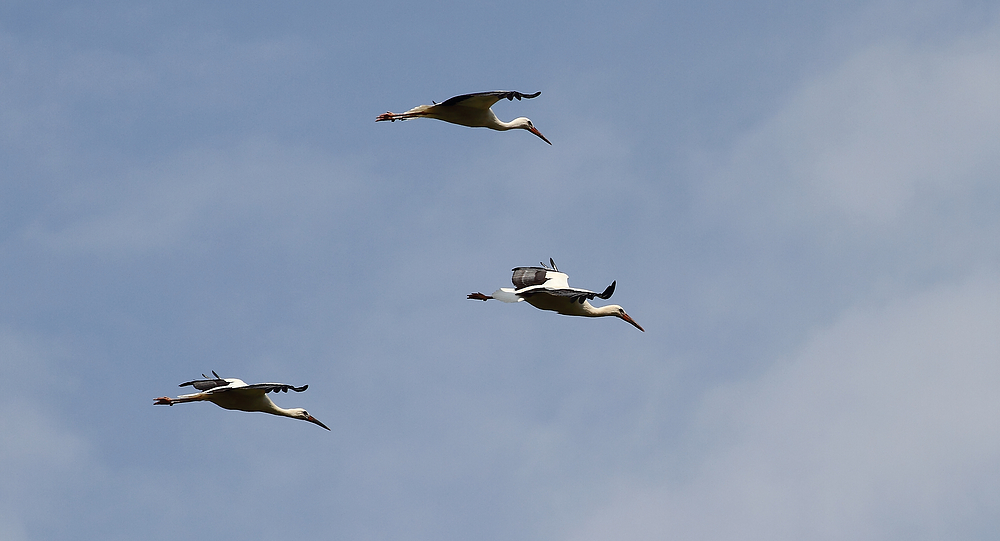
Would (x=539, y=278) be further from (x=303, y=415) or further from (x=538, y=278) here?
(x=303, y=415)

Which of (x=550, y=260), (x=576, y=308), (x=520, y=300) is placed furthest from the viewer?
(x=550, y=260)

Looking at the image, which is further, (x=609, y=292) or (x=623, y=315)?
(x=623, y=315)

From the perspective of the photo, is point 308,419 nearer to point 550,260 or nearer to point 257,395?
point 257,395

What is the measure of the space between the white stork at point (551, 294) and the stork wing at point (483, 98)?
13.1ft

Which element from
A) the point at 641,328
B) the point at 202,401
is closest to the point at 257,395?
the point at 202,401

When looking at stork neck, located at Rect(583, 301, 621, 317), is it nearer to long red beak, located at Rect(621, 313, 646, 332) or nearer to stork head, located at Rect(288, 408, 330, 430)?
long red beak, located at Rect(621, 313, 646, 332)

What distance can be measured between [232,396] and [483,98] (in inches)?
352

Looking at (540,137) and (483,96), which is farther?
(540,137)

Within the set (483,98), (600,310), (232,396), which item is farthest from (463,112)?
(232,396)

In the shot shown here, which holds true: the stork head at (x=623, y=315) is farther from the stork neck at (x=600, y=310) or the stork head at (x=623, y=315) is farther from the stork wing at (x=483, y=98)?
the stork wing at (x=483, y=98)

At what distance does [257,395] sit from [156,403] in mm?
2329

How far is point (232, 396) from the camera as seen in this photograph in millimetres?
33750

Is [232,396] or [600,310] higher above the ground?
[600,310]

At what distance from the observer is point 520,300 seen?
31719mm
